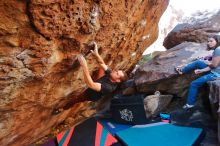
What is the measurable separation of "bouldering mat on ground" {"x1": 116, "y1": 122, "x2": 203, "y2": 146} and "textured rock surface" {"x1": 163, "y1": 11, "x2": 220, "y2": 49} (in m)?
4.86

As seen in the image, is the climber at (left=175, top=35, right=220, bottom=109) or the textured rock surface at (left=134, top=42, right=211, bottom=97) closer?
the climber at (left=175, top=35, right=220, bottom=109)

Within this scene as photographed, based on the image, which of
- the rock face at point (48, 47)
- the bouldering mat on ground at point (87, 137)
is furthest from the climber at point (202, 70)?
the bouldering mat on ground at point (87, 137)

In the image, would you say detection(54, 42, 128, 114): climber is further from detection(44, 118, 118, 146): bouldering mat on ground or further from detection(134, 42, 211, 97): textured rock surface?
detection(134, 42, 211, 97): textured rock surface

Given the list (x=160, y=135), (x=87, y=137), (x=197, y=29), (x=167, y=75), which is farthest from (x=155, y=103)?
(x=197, y=29)

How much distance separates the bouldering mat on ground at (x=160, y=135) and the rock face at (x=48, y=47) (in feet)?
5.30

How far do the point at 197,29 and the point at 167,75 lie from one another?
3.88 meters

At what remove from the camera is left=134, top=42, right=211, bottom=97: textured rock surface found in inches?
266

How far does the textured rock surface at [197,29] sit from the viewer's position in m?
9.27

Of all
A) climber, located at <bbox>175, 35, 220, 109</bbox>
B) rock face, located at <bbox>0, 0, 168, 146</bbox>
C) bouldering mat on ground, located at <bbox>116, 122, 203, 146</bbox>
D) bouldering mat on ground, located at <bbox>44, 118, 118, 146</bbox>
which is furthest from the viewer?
climber, located at <bbox>175, 35, 220, 109</bbox>

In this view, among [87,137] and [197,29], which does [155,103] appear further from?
[197,29]

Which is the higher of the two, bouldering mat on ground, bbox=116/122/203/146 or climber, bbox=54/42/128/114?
climber, bbox=54/42/128/114

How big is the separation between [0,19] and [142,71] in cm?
504

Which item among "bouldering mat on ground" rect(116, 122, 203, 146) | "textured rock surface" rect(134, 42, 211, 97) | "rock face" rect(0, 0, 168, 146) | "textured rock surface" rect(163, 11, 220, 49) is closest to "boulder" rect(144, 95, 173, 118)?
"textured rock surface" rect(134, 42, 211, 97)

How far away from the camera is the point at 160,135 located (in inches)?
216
